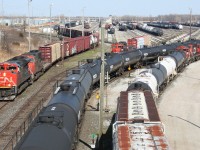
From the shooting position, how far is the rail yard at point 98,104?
1374 centimetres

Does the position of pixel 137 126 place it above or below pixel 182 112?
above

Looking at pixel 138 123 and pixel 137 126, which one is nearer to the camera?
pixel 137 126

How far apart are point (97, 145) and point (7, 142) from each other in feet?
18.5

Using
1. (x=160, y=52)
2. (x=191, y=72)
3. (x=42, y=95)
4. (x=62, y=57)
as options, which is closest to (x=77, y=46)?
(x=62, y=57)

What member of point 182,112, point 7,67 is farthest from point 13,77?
point 182,112

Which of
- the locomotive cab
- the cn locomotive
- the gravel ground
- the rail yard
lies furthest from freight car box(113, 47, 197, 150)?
the locomotive cab

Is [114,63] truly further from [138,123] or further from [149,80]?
[138,123]

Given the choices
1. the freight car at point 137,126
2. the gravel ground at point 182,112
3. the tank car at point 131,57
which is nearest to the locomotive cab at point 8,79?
the freight car at point 137,126

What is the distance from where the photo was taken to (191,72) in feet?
160

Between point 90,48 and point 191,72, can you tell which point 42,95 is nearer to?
point 191,72

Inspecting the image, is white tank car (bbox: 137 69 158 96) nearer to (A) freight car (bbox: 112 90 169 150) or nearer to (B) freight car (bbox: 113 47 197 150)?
(B) freight car (bbox: 113 47 197 150)

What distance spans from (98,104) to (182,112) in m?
7.24

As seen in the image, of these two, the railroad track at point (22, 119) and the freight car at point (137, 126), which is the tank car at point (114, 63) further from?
the freight car at point (137, 126)

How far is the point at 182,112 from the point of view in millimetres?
27641
